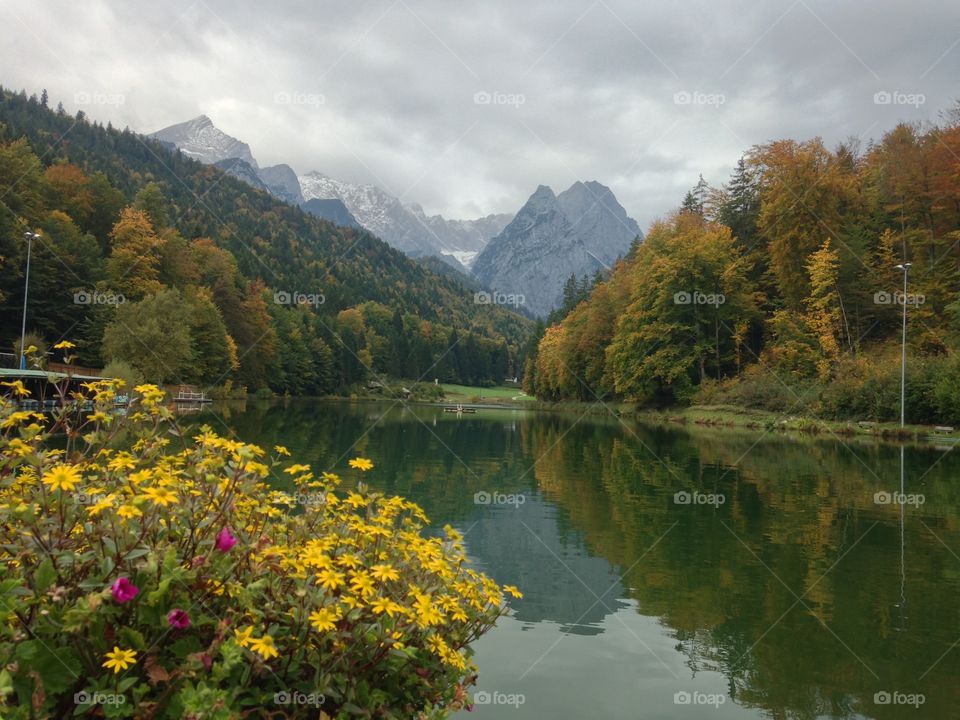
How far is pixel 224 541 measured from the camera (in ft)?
9.98

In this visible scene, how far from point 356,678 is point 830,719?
174 inches

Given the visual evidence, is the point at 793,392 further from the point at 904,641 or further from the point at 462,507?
the point at 904,641

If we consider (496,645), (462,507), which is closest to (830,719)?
(496,645)

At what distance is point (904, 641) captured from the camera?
7.20 metres
